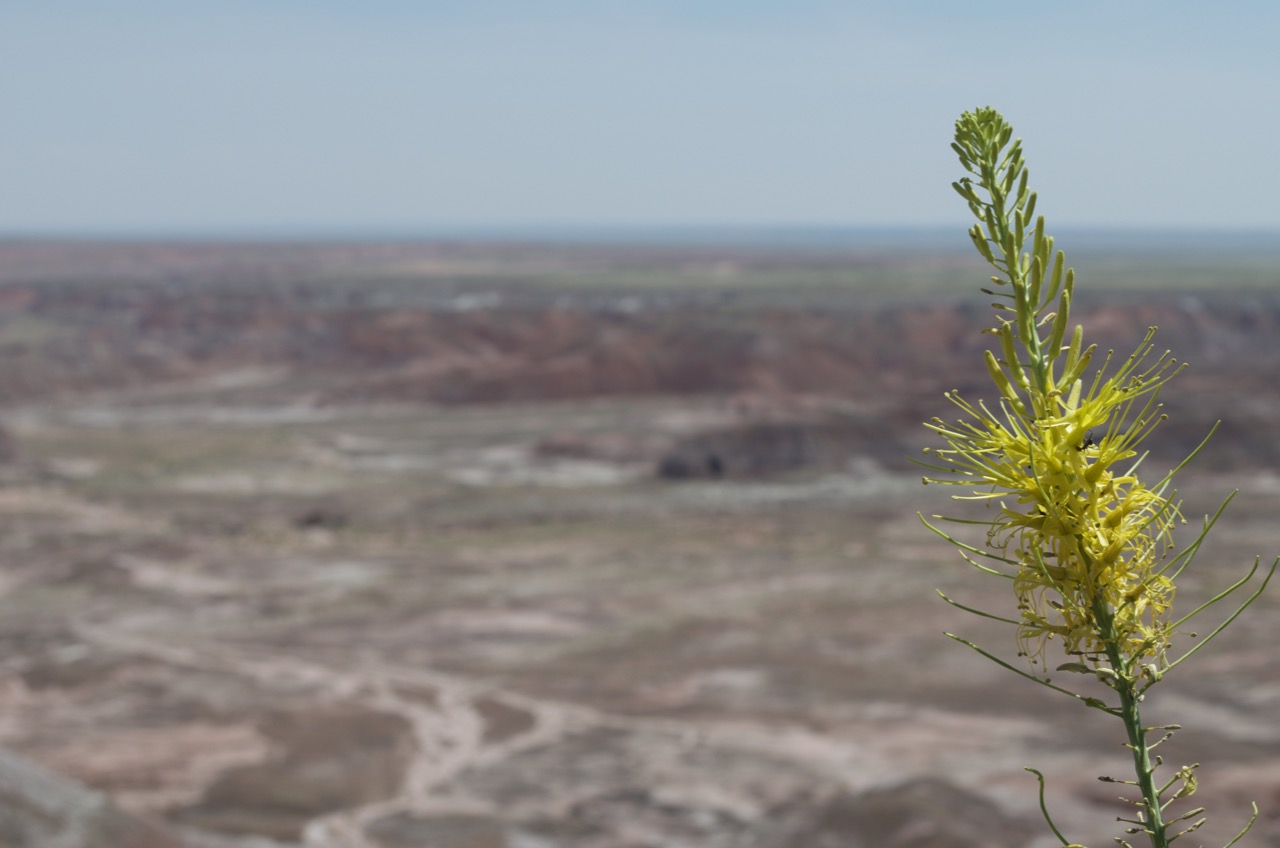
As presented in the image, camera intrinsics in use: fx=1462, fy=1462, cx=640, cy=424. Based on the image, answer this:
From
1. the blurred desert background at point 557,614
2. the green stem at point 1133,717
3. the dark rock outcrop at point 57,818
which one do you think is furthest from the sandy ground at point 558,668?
the green stem at point 1133,717

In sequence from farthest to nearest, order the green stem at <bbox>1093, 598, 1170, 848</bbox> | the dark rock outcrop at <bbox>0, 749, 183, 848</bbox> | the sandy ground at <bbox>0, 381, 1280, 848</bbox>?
the sandy ground at <bbox>0, 381, 1280, 848</bbox>, the dark rock outcrop at <bbox>0, 749, 183, 848</bbox>, the green stem at <bbox>1093, 598, 1170, 848</bbox>

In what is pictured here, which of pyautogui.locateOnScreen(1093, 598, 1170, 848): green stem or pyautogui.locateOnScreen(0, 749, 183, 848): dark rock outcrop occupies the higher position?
pyautogui.locateOnScreen(1093, 598, 1170, 848): green stem

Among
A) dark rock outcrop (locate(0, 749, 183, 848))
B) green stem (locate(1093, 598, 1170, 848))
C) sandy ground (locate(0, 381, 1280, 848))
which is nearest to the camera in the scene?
green stem (locate(1093, 598, 1170, 848))

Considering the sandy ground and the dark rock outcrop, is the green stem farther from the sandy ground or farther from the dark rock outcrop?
the dark rock outcrop

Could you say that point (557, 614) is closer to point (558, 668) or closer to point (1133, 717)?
point (558, 668)

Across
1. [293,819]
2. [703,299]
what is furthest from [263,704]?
[703,299]

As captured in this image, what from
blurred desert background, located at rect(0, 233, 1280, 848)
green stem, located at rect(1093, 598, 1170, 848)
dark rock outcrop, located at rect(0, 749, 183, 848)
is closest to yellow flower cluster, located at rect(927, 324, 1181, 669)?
green stem, located at rect(1093, 598, 1170, 848)

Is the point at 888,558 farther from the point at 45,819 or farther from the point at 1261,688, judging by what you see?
the point at 45,819

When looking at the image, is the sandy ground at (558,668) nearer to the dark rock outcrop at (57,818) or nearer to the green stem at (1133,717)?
the dark rock outcrop at (57,818)
